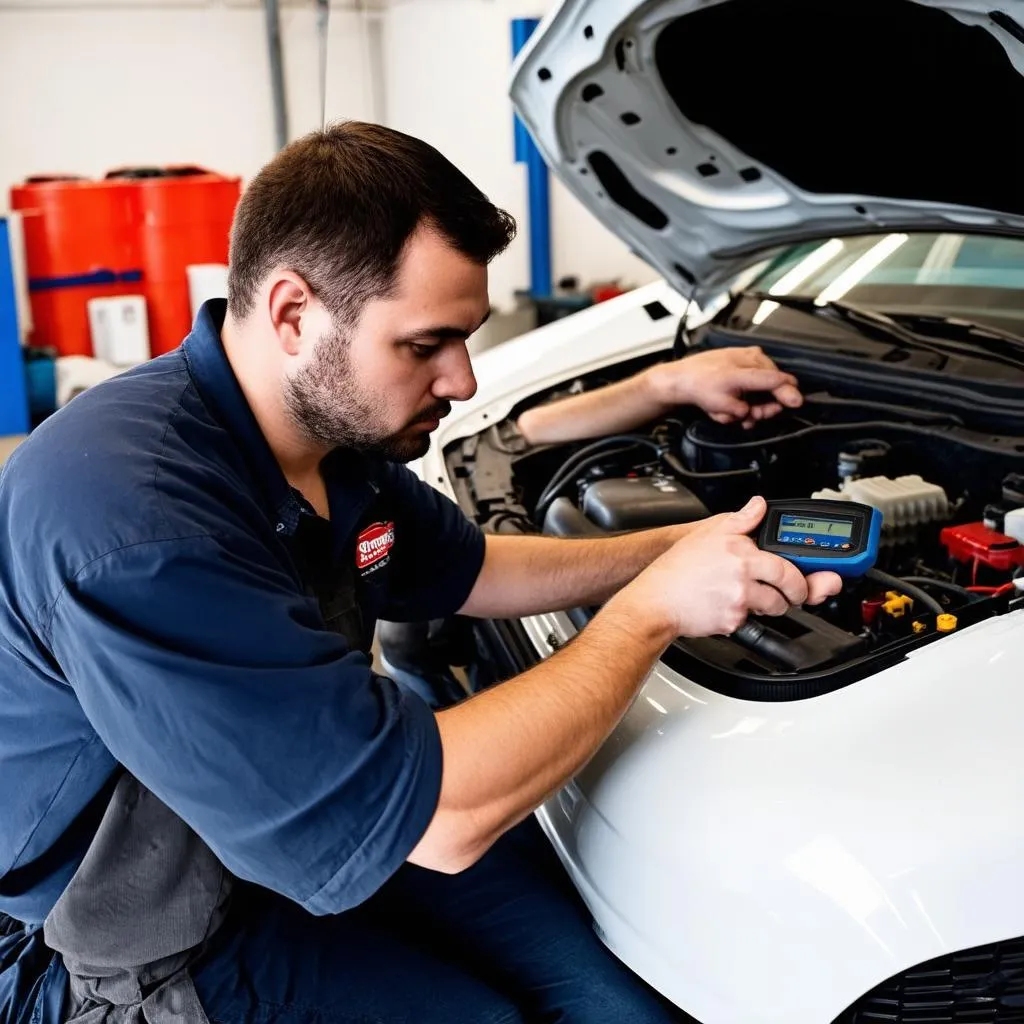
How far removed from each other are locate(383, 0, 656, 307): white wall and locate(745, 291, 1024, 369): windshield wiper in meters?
3.76

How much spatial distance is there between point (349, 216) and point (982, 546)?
32.3 inches

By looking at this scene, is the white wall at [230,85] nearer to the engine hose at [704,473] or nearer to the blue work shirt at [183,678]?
the engine hose at [704,473]

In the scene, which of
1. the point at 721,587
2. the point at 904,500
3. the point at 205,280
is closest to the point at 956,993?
the point at 721,587

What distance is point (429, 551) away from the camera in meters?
1.55

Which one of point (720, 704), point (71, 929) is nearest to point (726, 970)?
point (720, 704)

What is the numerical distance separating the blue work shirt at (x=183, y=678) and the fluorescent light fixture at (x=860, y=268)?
1.39 m

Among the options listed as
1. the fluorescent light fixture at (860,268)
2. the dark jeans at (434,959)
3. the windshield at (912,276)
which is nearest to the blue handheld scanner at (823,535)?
the dark jeans at (434,959)

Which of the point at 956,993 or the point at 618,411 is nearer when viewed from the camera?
the point at 956,993

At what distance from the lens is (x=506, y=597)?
1.56 m

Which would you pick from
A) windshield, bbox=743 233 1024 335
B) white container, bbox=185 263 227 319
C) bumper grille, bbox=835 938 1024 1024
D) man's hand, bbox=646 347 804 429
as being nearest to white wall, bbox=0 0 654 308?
white container, bbox=185 263 227 319

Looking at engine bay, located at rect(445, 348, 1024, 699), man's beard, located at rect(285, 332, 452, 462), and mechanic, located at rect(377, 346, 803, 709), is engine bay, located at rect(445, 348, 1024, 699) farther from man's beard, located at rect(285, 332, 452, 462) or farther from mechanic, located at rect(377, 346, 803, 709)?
man's beard, located at rect(285, 332, 452, 462)

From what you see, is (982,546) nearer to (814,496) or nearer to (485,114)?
(814,496)

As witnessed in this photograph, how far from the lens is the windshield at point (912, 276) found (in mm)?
1912

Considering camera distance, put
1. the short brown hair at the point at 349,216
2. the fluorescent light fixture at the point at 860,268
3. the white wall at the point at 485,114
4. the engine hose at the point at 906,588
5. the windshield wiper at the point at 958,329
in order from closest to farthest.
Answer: the short brown hair at the point at 349,216
the engine hose at the point at 906,588
the windshield wiper at the point at 958,329
the fluorescent light fixture at the point at 860,268
the white wall at the point at 485,114
